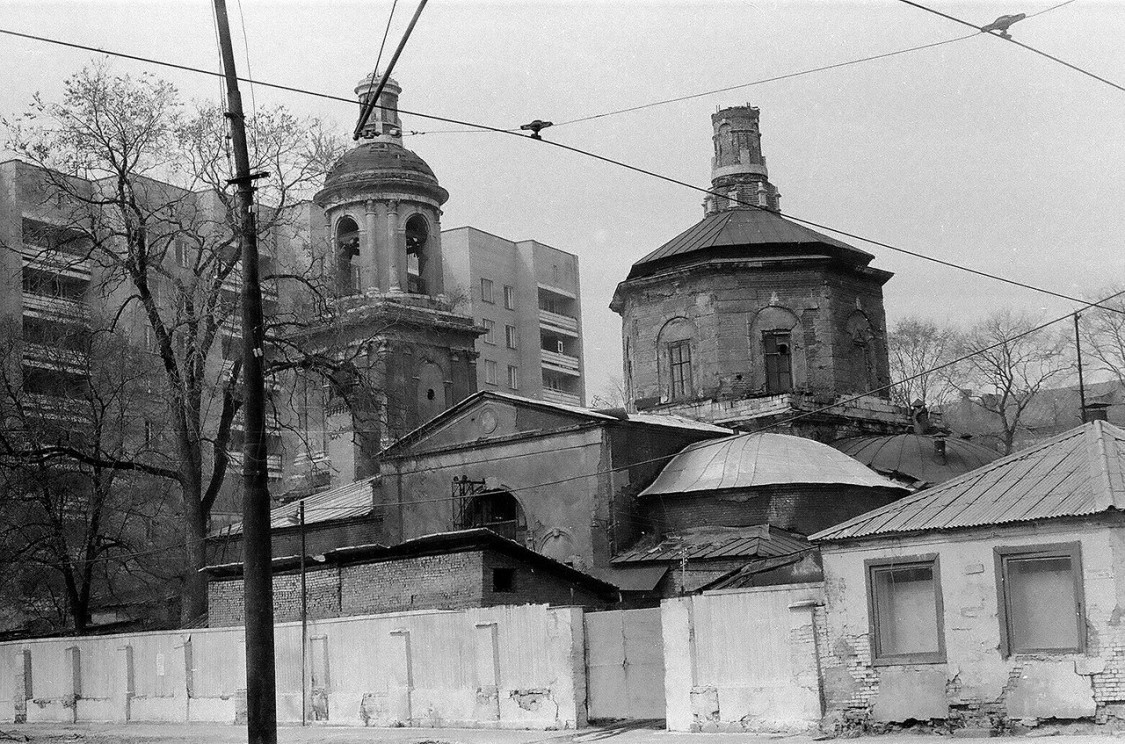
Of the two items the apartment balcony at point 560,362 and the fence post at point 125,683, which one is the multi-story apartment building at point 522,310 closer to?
the apartment balcony at point 560,362

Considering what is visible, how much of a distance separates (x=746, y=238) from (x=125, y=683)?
24.2 metres

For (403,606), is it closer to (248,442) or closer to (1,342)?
(248,442)

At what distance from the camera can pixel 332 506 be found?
134ft

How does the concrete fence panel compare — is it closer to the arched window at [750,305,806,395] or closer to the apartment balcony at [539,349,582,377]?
A: the arched window at [750,305,806,395]

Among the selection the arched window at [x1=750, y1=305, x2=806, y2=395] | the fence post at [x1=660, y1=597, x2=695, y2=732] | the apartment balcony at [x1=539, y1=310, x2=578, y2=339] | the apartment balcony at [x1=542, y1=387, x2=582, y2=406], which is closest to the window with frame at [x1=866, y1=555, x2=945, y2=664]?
the fence post at [x1=660, y1=597, x2=695, y2=732]

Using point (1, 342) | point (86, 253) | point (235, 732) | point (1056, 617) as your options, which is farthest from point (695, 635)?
point (1, 342)

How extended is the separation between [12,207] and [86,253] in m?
20.6

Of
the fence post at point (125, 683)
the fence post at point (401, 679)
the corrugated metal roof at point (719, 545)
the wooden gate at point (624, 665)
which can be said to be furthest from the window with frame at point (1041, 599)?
the fence post at point (125, 683)

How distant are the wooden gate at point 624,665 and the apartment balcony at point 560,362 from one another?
62.8m

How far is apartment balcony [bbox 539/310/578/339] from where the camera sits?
83750 mm

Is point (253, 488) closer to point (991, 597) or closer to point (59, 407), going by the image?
point (991, 597)

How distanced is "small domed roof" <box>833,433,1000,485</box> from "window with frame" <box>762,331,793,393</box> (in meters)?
2.41

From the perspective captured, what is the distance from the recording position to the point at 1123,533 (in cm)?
1566

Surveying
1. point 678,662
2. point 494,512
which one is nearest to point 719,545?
point 494,512
